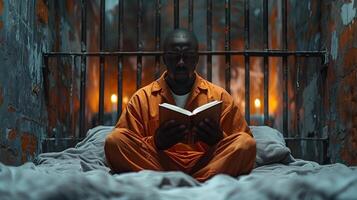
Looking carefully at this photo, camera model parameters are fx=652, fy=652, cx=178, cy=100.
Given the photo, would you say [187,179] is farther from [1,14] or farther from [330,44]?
[330,44]

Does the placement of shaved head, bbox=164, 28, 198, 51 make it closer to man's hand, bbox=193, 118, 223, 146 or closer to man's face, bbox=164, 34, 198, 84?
man's face, bbox=164, 34, 198, 84

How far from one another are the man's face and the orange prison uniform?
0.10m

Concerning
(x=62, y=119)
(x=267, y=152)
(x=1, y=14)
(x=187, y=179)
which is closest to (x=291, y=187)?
(x=187, y=179)

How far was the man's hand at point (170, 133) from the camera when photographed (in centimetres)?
265

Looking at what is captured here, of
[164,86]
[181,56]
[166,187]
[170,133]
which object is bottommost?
[166,187]

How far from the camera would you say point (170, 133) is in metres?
2.67

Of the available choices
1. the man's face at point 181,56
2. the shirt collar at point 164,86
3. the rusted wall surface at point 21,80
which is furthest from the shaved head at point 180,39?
the rusted wall surface at point 21,80

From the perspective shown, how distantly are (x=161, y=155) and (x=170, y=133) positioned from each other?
22 centimetres

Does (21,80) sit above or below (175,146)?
above

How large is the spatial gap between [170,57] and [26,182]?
1.48 meters

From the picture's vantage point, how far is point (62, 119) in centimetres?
498

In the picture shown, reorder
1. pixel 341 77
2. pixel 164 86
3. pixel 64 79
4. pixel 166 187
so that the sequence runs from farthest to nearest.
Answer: pixel 64 79 → pixel 341 77 → pixel 164 86 → pixel 166 187

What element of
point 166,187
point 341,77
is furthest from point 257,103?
point 166,187

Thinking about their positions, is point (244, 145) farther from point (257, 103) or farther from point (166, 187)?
point (257, 103)
